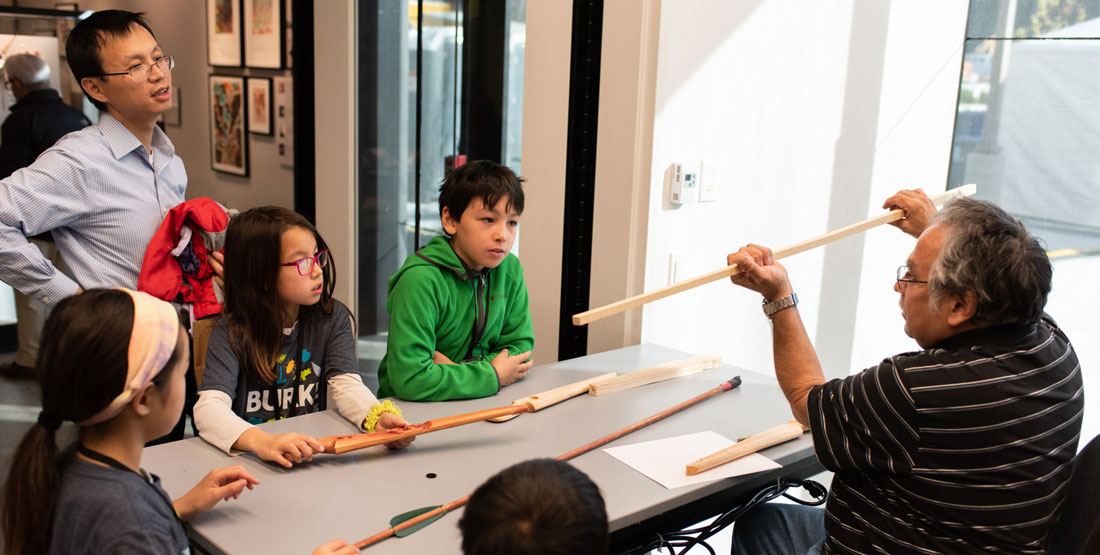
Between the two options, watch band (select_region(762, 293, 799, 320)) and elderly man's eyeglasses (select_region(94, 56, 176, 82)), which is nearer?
watch band (select_region(762, 293, 799, 320))

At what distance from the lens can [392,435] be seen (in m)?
1.64

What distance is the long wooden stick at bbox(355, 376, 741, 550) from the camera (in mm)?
1346

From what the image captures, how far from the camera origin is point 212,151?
423 centimetres

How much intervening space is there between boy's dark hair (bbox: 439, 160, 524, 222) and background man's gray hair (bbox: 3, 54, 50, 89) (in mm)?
2192

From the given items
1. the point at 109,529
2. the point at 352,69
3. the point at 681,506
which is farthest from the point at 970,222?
the point at 352,69

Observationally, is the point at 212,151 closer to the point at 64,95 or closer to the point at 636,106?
the point at 64,95

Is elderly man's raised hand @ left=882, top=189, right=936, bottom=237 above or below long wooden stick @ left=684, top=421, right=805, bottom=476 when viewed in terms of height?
above

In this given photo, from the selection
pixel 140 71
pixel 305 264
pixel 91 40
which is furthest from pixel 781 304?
pixel 91 40

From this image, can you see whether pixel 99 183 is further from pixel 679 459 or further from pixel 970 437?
pixel 970 437

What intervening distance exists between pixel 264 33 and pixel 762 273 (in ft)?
10.1

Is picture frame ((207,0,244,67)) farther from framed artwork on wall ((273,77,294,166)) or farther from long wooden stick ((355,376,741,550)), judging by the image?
long wooden stick ((355,376,741,550))

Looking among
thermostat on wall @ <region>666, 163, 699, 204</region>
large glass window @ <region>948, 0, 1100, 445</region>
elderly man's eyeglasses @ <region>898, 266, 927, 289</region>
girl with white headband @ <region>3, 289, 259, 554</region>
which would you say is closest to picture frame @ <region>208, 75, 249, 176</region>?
thermostat on wall @ <region>666, 163, 699, 204</region>

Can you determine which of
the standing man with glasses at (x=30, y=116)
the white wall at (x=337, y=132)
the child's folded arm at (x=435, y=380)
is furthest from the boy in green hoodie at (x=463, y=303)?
the standing man with glasses at (x=30, y=116)

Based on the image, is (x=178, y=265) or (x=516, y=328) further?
(x=516, y=328)
